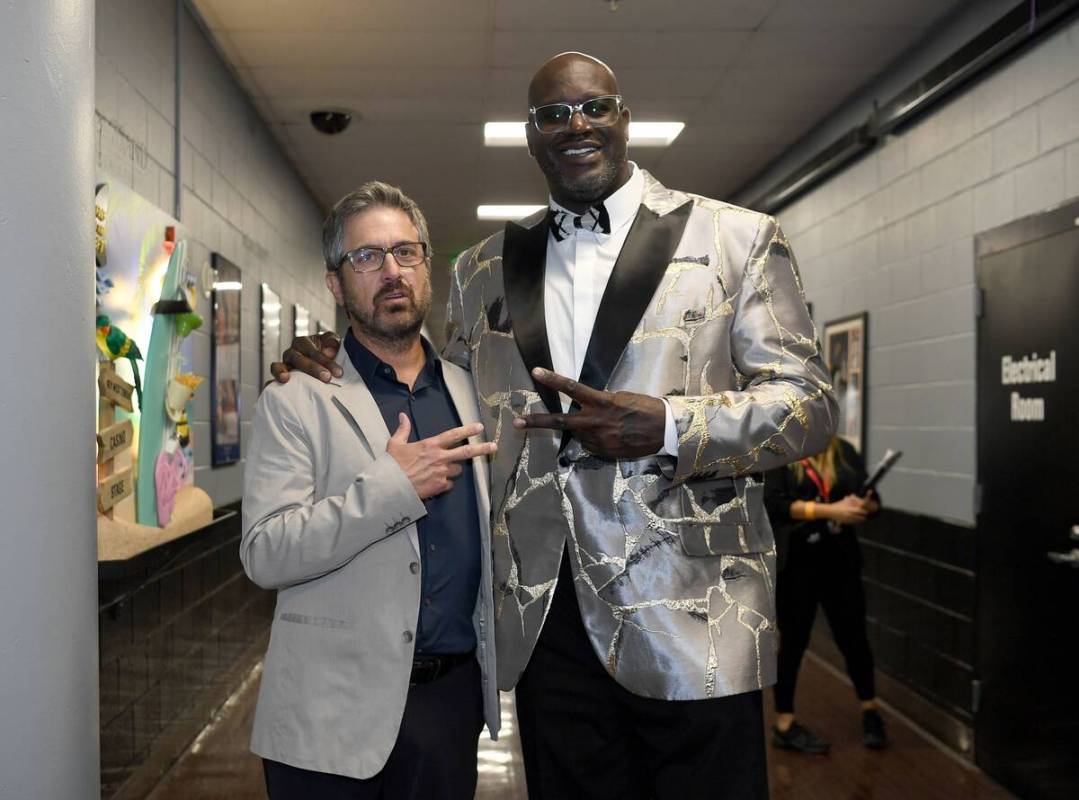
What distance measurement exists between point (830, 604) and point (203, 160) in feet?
10.4

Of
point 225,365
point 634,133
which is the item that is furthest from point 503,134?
point 225,365

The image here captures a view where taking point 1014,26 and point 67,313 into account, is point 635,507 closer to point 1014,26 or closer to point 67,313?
point 67,313

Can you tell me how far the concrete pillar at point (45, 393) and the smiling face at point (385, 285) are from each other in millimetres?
409

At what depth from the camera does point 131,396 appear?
8.83ft

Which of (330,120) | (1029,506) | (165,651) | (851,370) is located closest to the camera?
(1029,506)

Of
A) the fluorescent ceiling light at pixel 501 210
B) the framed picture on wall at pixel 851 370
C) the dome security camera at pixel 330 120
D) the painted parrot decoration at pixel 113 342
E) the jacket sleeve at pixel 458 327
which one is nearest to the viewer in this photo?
the jacket sleeve at pixel 458 327

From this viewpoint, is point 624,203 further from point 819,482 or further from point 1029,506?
point 819,482

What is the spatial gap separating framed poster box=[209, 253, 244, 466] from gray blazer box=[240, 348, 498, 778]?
289 centimetres

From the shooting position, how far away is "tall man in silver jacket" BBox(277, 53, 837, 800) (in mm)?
1444

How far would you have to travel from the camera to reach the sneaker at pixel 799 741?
3756 mm

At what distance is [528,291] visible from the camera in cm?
164

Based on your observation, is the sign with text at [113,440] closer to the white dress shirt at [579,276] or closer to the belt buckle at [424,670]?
the belt buckle at [424,670]

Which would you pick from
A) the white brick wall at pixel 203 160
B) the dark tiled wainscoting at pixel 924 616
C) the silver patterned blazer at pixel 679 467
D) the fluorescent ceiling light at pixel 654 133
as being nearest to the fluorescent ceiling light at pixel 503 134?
the fluorescent ceiling light at pixel 654 133

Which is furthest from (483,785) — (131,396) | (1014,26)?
(1014,26)
